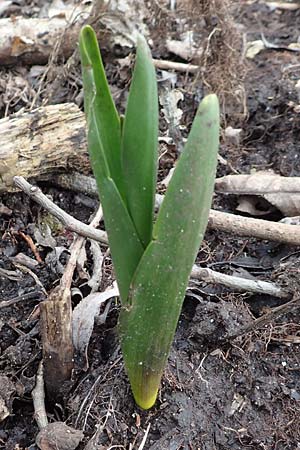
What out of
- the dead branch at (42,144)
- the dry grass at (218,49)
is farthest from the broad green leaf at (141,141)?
the dry grass at (218,49)

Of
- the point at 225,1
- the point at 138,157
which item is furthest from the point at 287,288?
the point at 225,1

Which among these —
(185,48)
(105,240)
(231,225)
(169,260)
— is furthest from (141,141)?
(185,48)

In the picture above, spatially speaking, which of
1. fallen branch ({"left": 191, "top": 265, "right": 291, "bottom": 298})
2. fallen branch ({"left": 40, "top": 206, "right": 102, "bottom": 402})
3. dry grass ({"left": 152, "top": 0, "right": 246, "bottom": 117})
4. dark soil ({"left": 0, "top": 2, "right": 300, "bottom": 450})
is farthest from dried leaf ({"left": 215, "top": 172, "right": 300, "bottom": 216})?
fallen branch ({"left": 40, "top": 206, "right": 102, "bottom": 402})

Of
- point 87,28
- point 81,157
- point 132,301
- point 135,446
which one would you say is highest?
point 87,28

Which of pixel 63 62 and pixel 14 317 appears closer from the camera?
pixel 14 317

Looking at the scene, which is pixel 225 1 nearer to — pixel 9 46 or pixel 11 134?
pixel 9 46

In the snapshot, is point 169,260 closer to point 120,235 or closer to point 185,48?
point 120,235

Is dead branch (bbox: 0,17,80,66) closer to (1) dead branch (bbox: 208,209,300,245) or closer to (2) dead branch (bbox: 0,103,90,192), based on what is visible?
(2) dead branch (bbox: 0,103,90,192)
